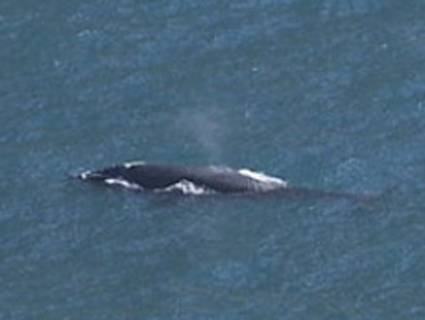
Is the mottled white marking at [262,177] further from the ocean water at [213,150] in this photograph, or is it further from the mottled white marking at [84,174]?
the mottled white marking at [84,174]

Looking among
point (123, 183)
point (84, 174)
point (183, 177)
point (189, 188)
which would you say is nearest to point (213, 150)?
point (183, 177)

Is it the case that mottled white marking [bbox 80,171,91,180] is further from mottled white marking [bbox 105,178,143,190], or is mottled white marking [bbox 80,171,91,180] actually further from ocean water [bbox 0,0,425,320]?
mottled white marking [bbox 105,178,143,190]

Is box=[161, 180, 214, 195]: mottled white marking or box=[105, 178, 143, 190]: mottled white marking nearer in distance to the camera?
box=[161, 180, 214, 195]: mottled white marking

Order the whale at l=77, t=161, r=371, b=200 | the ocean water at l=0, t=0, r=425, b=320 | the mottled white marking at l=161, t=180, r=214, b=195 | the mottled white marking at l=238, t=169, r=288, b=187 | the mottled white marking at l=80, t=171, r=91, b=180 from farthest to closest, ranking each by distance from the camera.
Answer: the mottled white marking at l=80, t=171, r=91, b=180, the mottled white marking at l=161, t=180, r=214, b=195, the mottled white marking at l=238, t=169, r=288, b=187, the whale at l=77, t=161, r=371, b=200, the ocean water at l=0, t=0, r=425, b=320

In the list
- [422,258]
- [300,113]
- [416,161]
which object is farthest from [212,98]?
[422,258]

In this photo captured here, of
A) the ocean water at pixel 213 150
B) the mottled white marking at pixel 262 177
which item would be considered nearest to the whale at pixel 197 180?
the mottled white marking at pixel 262 177

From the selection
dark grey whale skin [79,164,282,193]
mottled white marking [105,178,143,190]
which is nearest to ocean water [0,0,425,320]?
mottled white marking [105,178,143,190]

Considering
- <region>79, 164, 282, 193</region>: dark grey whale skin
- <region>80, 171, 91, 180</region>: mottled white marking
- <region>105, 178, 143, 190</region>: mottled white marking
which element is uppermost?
<region>79, 164, 282, 193</region>: dark grey whale skin
